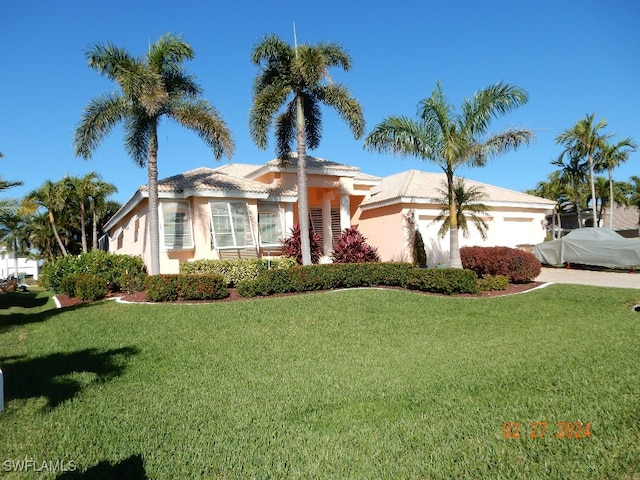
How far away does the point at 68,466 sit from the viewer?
330 cm

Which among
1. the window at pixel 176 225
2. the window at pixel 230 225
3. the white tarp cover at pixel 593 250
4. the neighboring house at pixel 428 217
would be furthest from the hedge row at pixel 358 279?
the white tarp cover at pixel 593 250

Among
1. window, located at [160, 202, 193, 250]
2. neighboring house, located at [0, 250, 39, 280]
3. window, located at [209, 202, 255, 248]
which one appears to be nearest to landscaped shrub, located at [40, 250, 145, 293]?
window, located at [160, 202, 193, 250]

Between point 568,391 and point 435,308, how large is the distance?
571 cm

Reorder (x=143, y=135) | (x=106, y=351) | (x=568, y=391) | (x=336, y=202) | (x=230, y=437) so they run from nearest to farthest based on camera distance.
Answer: (x=230, y=437)
(x=568, y=391)
(x=106, y=351)
(x=143, y=135)
(x=336, y=202)

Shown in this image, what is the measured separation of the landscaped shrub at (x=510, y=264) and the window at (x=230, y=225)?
9.07 m

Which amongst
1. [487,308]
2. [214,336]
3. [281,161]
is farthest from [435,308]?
[281,161]

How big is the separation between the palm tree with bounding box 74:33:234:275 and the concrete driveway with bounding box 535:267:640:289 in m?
13.5

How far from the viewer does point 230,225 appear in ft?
53.6

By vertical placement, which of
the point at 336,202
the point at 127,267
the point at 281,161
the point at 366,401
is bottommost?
the point at 366,401

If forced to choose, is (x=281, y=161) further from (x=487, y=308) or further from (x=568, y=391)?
(x=568, y=391)

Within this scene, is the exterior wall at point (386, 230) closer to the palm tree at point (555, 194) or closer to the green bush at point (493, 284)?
the green bush at point (493, 284)

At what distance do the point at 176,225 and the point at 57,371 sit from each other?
1082 cm

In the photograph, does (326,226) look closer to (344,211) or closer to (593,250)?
(344,211)

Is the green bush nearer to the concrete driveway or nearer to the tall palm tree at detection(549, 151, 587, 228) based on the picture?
the concrete driveway
